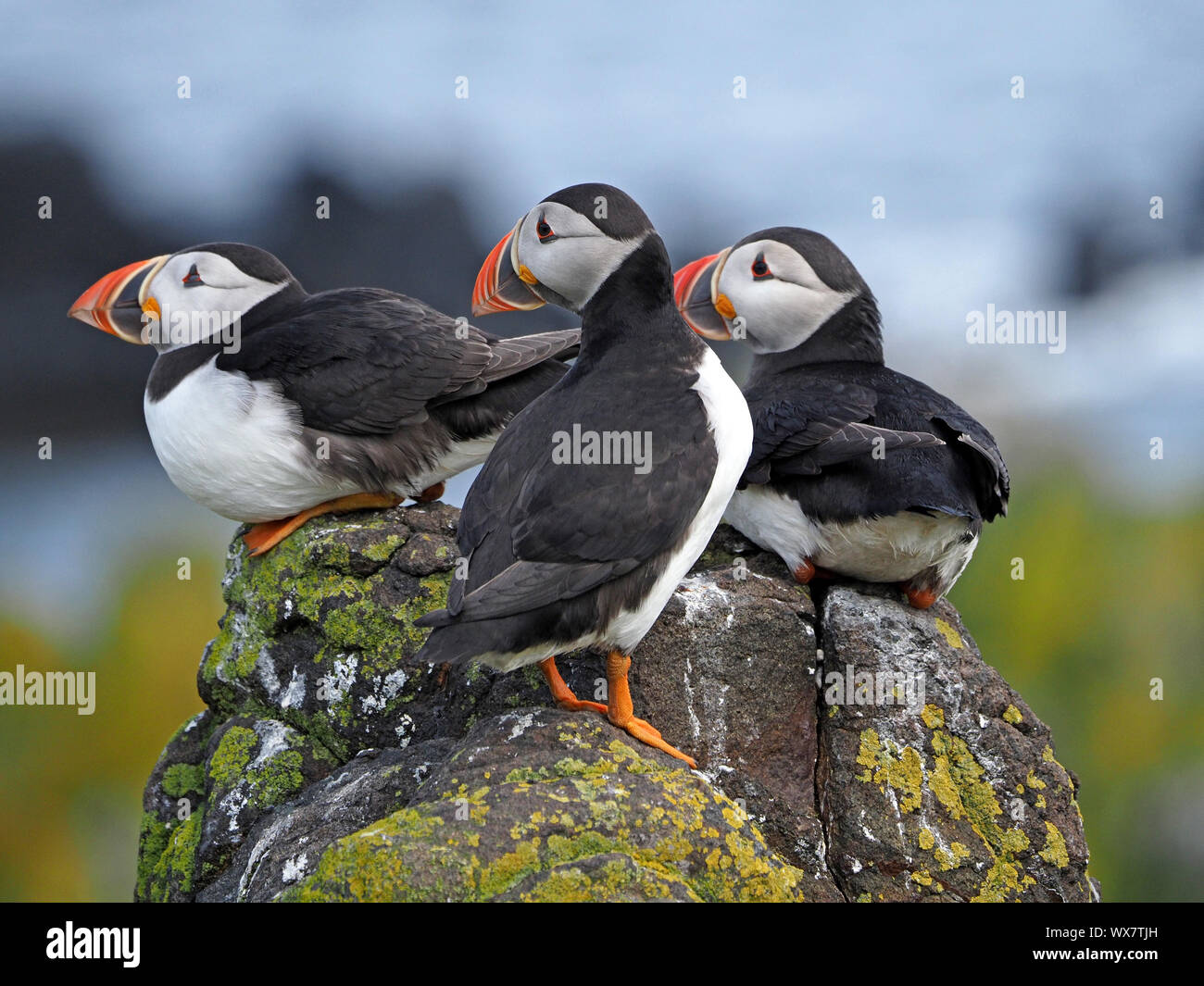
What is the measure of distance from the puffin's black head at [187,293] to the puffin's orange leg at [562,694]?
2.67 metres

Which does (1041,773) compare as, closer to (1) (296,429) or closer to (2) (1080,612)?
(1) (296,429)

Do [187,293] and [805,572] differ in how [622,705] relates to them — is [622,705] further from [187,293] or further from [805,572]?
[187,293]

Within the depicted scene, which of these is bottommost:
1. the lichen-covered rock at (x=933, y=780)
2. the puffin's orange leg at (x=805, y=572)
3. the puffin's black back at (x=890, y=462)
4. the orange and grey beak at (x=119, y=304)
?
the lichen-covered rock at (x=933, y=780)

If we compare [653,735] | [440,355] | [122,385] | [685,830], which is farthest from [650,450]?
[122,385]

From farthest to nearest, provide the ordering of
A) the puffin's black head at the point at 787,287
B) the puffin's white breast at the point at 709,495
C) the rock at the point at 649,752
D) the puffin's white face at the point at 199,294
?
1. the puffin's white face at the point at 199,294
2. the puffin's black head at the point at 787,287
3. the puffin's white breast at the point at 709,495
4. the rock at the point at 649,752

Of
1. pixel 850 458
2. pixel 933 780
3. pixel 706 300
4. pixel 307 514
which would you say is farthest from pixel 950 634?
pixel 307 514

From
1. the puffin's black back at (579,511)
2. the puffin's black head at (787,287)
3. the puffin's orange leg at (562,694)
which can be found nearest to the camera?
the puffin's black back at (579,511)

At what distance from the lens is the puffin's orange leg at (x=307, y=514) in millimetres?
5996

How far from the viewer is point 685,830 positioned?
13.1 ft

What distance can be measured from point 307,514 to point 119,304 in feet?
4.93

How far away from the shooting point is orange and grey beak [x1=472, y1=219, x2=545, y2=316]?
5.37 metres

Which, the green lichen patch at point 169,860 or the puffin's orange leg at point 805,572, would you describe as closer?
the green lichen patch at point 169,860

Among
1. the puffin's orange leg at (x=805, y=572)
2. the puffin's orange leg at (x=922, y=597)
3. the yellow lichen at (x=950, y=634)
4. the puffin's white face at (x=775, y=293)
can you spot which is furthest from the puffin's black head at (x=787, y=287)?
the yellow lichen at (x=950, y=634)

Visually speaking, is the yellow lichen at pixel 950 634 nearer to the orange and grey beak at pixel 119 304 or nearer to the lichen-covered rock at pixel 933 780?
the lichen-covered rock at pixel 933 780
